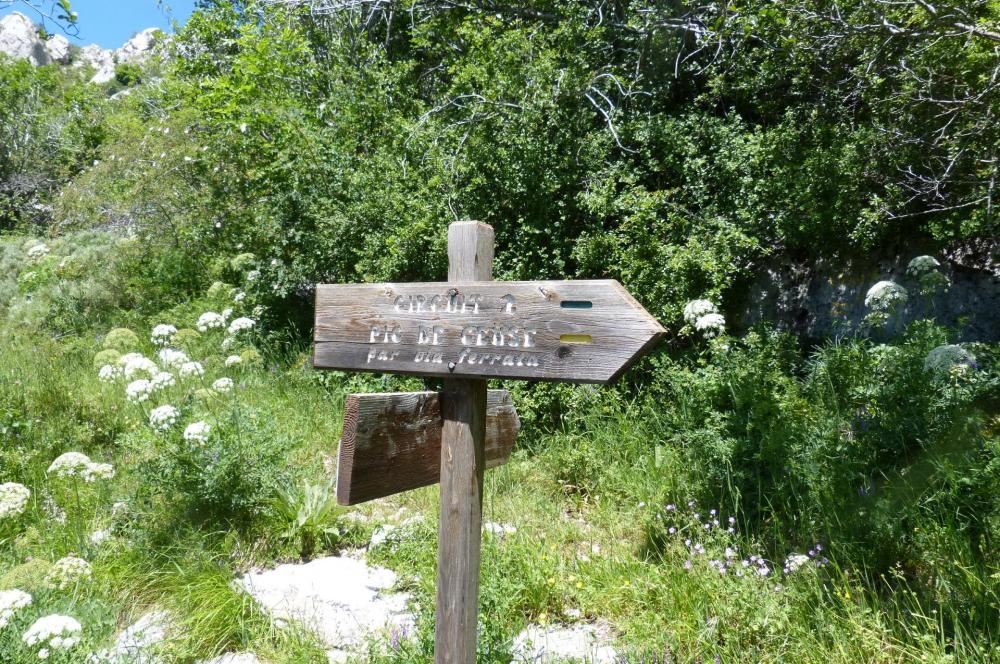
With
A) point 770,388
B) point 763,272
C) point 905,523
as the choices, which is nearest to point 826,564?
point 905,523

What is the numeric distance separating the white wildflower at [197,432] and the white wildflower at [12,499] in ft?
3.42

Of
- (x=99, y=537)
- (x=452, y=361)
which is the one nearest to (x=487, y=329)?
(x=452, y=361)

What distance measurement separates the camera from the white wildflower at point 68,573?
349 centimetres

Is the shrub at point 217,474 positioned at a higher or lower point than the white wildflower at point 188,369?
lower

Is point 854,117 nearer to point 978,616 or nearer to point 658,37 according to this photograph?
point 658,37

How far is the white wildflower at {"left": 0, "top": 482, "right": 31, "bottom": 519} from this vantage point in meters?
4.09

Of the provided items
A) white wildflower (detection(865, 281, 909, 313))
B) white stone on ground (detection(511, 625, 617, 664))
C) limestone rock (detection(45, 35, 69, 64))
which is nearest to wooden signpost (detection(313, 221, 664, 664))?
white stone on ground (detection(511, 625, 617, 664))

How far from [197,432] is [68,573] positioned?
37.9 inches

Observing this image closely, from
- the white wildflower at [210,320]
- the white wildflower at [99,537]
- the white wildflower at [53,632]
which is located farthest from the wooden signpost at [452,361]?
the white wildflower at [210,320]

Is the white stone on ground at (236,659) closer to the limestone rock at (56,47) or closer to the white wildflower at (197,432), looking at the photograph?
the white wildflower at (197,432)

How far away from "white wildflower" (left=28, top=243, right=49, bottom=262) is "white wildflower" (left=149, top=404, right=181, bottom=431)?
896 cm

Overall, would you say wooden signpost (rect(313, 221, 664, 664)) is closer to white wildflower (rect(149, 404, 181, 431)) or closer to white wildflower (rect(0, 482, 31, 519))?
white wildflower (rect(149, 404, 181, 431))

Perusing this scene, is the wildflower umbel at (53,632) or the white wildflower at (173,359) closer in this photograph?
the wildflower umbel at (53,632)

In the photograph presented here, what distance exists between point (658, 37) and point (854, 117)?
6.15 ft
